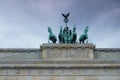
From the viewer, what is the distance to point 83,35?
40719 millimetres

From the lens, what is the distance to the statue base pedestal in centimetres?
3966

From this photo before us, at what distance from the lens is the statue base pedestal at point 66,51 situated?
1561 inches

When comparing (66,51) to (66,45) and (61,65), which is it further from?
(61,65)

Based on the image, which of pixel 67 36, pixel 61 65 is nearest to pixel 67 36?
pixel 67 36

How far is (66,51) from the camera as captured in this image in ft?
131

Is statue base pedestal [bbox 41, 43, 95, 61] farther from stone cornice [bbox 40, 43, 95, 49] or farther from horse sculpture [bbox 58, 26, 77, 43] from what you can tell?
horse sculpture [bbox 58, 26, 77, 43]

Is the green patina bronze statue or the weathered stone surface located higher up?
the green patina bronze statue

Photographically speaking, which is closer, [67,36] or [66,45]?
[66,45]

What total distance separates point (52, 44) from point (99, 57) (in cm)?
431

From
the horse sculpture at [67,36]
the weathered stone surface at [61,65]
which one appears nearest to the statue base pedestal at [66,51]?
the weathered stone surface at [61,65]

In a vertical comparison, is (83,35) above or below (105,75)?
above

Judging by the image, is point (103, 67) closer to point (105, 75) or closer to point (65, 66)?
point (105, 75)

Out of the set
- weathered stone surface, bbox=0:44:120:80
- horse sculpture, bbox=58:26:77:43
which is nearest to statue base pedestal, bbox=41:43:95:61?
weathered stone surface, bbox=0:44:120:80

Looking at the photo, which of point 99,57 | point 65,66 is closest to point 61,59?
point 65,66
